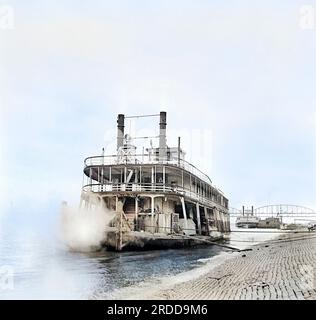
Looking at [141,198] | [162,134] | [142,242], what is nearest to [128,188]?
[141,198]

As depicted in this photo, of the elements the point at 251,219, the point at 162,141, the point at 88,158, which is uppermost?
the point at 162,141

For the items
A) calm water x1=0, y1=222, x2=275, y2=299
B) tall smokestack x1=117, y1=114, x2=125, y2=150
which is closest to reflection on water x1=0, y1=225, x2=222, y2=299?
calm water x1=0, y1=222, x2=275, y2=299

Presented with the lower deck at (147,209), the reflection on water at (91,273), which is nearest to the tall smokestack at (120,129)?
the lower deck at (147,209)

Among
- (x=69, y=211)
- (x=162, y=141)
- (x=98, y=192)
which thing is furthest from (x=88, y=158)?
(x=162, y=141)

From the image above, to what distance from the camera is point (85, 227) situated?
16.0 metres

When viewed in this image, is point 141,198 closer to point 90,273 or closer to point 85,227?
point 85,227

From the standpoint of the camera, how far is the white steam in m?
15.8

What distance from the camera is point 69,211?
57.1 feet

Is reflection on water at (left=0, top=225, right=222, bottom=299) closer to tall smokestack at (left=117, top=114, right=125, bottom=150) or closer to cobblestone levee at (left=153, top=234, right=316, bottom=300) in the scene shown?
cobblestone levee at (left=153, top=234, right=316, bottom=300)

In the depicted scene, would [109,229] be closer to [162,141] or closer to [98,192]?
[98,192]

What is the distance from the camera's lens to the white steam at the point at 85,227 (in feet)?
52.0
